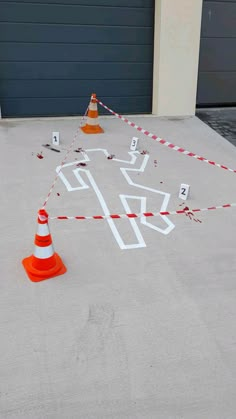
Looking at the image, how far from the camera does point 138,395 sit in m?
2.90

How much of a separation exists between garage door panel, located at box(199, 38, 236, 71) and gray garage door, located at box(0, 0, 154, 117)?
1319 millimetres

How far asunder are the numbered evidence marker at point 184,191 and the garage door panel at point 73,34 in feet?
14.1

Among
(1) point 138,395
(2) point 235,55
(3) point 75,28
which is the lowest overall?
(1) point 138,395

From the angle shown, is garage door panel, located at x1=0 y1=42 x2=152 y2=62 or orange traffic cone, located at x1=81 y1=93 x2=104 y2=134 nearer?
orange traffic cone, located at x1=81 y1=93 x2=104 y2=134

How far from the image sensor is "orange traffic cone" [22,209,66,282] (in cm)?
390

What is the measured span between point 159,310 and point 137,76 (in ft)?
20.6

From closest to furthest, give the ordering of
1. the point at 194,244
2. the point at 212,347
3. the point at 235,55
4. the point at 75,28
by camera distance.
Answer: the point at 212,347 < the point at 194,244 < the point at 75,28 < the point at 235,55

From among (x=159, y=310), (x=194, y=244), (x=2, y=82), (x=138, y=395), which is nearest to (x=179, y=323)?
(x=159, y=310)

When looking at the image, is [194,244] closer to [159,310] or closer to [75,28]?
[159,310]

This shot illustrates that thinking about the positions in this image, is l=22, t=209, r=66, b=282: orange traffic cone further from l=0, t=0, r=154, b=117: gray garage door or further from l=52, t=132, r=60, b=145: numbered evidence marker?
l=0, t=0, r=154, b=117: gray garage door

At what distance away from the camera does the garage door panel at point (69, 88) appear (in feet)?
27.1

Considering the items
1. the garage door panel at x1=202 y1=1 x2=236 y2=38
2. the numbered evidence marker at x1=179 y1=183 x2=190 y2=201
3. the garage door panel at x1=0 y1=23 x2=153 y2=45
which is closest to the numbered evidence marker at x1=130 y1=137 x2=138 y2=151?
the numbered evidence marker at x1=179 y1=183 x2=190 y2=201

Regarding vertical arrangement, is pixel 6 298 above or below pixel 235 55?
below

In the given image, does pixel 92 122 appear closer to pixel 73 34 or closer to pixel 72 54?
pixel 72 54
